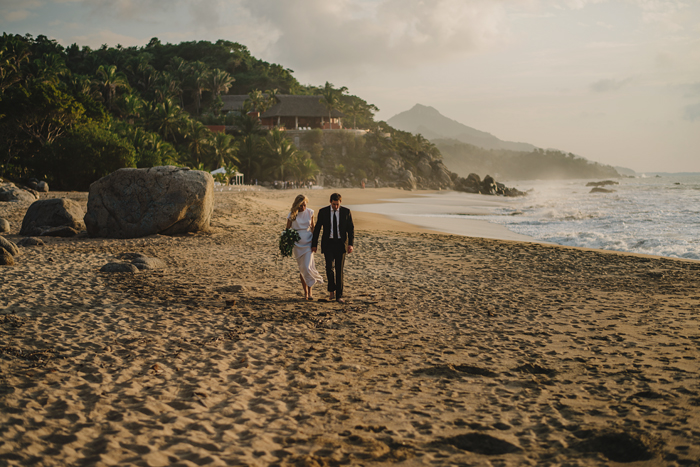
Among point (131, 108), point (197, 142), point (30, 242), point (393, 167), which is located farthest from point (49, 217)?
point (393, 167)

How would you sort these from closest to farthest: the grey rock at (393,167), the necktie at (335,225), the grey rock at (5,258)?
1. the necktie at (335,225)
2. the grey rock at (5,258)
3. the grey rock at (393,167)

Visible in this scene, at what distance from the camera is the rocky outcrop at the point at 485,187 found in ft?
223

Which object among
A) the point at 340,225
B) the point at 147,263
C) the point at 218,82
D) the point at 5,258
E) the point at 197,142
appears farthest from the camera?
the point at 218,82

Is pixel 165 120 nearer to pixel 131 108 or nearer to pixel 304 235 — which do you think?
pixel 131 108

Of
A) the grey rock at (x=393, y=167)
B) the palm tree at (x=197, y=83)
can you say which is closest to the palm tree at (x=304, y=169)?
the grey rock at (x=393, y=167)

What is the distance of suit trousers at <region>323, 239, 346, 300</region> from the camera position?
24.1ft

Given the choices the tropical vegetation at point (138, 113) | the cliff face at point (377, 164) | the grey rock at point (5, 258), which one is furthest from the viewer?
the cliff face at point (377, 164)

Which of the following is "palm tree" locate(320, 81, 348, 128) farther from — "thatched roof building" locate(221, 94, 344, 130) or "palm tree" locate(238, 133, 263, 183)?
"palm tree" locate(238, 133, 263, 183)

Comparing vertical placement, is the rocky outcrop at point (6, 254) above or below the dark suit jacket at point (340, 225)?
below

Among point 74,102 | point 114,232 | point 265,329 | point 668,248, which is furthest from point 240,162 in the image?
point 265,329

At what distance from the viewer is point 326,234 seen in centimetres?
732

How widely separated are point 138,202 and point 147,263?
478 centimetres

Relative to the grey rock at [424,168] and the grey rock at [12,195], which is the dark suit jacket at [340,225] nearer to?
the grey rock at [12,195]

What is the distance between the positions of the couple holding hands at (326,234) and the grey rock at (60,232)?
9629mm
